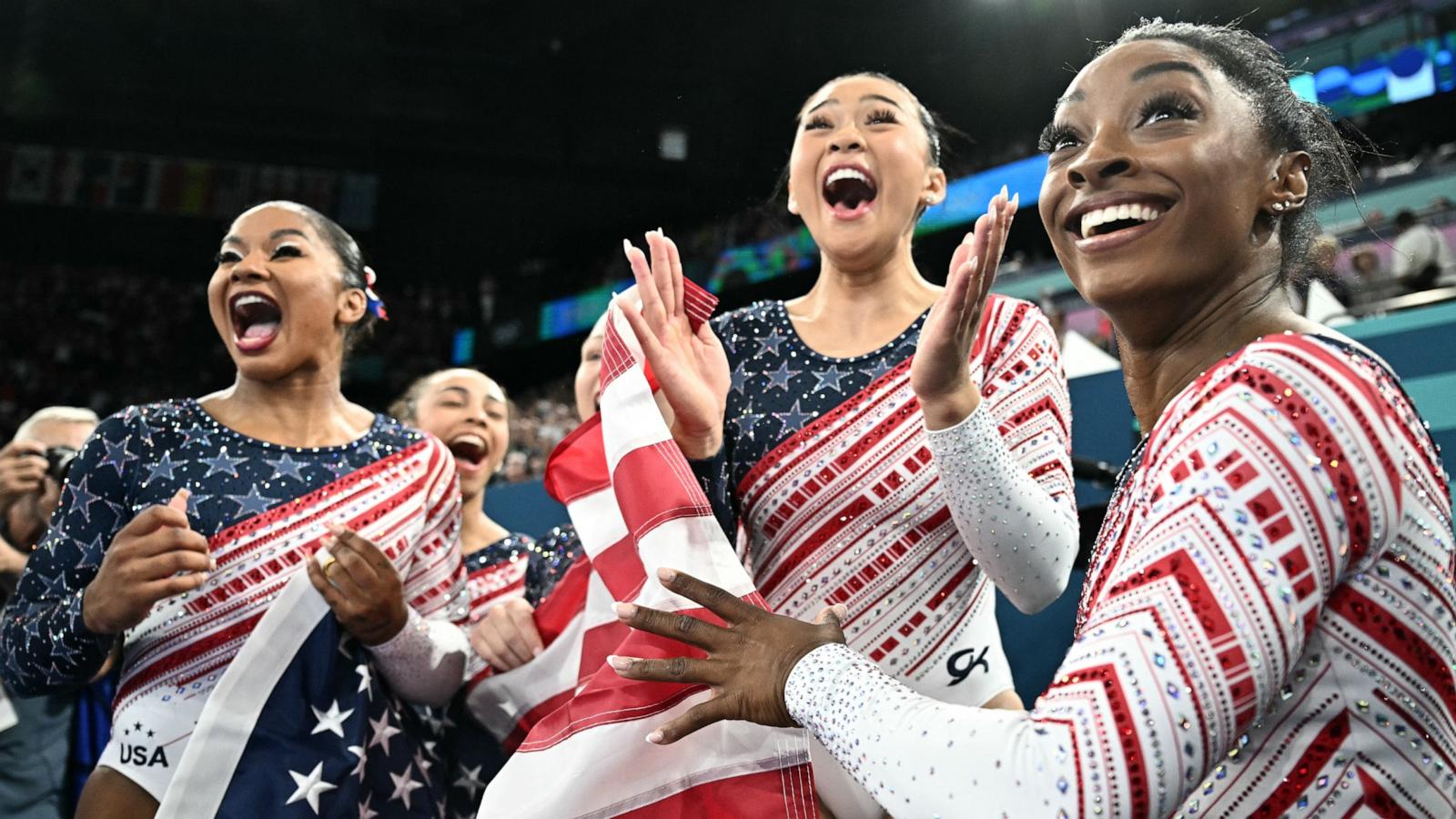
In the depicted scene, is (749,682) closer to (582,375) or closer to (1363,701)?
(1363,701)

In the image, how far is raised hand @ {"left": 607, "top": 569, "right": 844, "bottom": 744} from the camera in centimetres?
111

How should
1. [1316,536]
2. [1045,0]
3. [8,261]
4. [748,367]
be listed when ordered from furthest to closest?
1. [8,261]
2. [1045,0]
3. [748,367]
4. [1316,536]

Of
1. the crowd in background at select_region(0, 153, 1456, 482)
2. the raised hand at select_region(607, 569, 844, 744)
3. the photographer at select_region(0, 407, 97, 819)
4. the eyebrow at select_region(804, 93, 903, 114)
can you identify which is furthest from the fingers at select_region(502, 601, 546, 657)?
the crowd in background at select_region(0, 153, 1456, 482)

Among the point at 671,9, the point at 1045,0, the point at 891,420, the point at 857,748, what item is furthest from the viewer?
the point at 671,9

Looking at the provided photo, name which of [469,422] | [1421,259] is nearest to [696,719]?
[469,422]

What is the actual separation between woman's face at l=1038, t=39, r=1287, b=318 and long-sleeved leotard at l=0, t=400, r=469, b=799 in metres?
1.33

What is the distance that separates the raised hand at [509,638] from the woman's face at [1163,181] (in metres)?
1.20

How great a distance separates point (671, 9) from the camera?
7320 mm

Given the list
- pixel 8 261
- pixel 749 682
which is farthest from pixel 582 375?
pixel 8 261

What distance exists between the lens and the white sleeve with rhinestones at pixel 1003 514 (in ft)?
4.64

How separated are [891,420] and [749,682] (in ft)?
2.39

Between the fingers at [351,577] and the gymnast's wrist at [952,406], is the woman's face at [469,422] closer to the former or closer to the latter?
the fingers at [351,577]

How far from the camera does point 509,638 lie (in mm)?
2066

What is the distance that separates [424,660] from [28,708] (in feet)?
5.79
